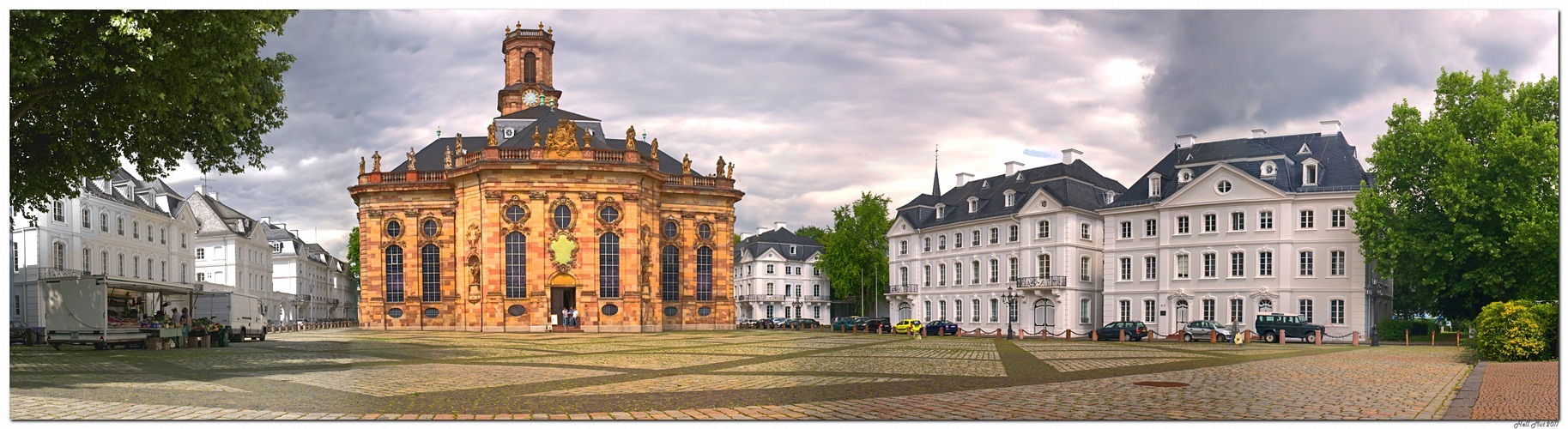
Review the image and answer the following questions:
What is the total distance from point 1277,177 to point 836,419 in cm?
863

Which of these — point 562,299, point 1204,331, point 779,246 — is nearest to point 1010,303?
point 1204,331

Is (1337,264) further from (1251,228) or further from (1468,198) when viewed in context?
(1468,198)

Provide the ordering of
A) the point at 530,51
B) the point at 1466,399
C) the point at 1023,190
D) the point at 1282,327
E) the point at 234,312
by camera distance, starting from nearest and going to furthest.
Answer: the point at 1466,399 < the point at 1282,327 < the point at 234,312 < the point at 530,51 < the point at 1023,190

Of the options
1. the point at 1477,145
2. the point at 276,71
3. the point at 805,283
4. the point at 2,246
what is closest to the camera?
the point at 2,246

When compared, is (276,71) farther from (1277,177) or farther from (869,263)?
(869,263)

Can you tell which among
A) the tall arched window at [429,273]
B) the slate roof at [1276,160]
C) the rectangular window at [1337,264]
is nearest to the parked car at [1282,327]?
the rectangular window at [1337,264]

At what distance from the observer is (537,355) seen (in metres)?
22.4

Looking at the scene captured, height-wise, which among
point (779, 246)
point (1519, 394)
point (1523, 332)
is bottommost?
point (779, 246)

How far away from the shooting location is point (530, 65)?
1752 centimetres

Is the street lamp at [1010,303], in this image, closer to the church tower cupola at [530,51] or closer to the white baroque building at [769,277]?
the church tower cupola at [530,51]

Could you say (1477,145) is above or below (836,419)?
above

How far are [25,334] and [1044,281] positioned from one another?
1878cm

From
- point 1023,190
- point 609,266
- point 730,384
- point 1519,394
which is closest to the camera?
point 1519,394

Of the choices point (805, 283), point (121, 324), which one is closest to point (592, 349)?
point (121, 324)
